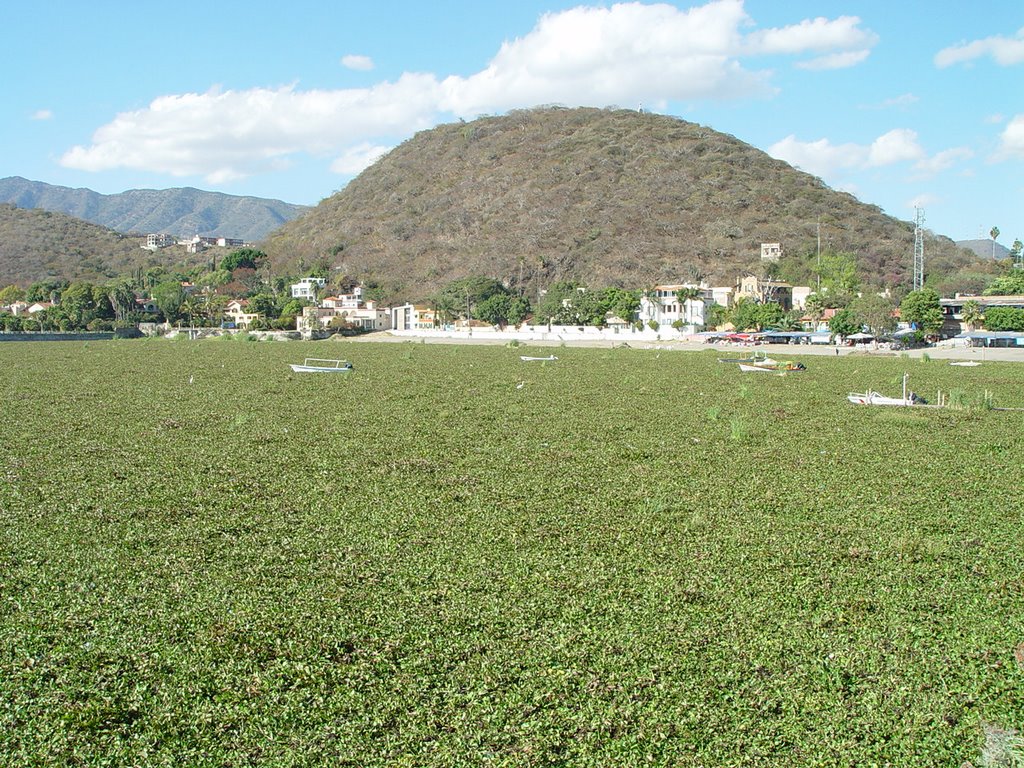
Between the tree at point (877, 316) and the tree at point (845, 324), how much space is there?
122 centimetres

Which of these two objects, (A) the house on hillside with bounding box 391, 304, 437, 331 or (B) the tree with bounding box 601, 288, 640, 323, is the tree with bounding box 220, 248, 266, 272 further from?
(B) the tree with bounding box 601, 288, 640, 323

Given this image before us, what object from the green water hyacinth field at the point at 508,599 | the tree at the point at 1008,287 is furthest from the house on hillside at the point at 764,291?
the green water hyacinth field at the point at 508,599

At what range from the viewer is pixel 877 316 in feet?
195

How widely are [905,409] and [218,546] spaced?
15.5 meters

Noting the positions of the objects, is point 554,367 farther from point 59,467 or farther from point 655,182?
point 655,182

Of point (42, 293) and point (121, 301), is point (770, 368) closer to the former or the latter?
point (121, 301)

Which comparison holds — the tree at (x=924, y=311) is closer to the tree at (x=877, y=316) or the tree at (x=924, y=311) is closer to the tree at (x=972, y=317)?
the tree at (x=877, y=316)

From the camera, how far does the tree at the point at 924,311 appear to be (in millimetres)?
60156

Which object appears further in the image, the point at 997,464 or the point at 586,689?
the point at 997,464

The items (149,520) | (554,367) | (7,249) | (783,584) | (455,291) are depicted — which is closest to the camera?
(783,584)

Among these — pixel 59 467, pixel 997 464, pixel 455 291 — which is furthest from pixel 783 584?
pixel 455 291

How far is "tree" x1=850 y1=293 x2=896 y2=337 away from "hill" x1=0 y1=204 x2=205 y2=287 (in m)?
111

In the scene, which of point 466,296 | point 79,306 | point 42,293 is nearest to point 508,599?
point 466,296

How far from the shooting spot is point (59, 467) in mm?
12203
